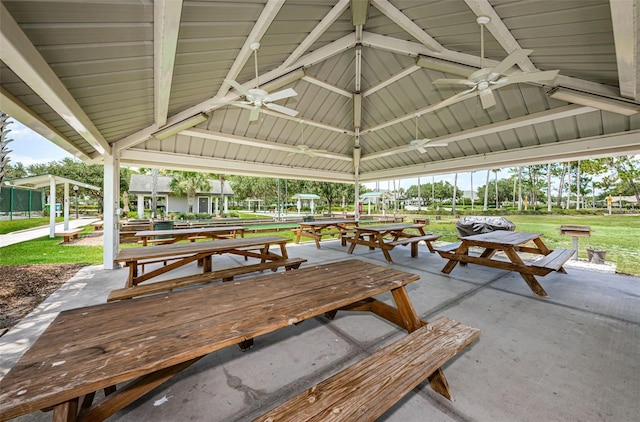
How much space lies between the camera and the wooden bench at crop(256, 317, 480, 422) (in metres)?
1.05

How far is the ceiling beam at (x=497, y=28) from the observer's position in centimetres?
292

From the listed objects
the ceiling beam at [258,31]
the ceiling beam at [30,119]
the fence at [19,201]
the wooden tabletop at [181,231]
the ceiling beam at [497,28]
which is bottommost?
the wooden tabletop at [181,231]

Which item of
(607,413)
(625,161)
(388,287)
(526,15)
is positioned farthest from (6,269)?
(625,161)

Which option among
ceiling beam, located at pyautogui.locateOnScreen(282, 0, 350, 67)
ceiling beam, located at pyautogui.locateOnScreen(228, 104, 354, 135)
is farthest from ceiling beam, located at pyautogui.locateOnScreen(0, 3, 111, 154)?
ceiling beam, located at pyautogui.locateOnScreen(228, 104, 354, 135)

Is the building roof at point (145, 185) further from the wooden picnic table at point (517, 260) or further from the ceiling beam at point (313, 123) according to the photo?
the wooden picnic table at point (517, 260)

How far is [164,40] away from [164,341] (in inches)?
106

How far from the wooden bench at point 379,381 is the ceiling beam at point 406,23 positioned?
14.1 feet

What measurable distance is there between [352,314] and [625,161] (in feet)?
49.8

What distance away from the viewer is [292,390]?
5.30 ft

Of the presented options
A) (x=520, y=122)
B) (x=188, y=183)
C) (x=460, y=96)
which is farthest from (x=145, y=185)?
(x=520, y=122)

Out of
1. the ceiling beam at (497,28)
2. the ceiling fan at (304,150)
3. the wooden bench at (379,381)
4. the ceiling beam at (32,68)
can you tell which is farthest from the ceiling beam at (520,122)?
the ceiling beam at (32,68)

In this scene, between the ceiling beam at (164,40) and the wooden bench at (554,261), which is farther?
the wooden bench at (554,261)

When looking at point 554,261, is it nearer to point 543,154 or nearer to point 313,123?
point 543,154

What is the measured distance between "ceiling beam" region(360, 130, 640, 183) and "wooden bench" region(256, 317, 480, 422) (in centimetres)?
583
